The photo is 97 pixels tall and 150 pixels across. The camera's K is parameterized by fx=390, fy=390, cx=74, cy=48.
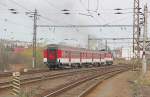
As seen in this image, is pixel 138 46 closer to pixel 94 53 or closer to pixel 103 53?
pixel 94 53

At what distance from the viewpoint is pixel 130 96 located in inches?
833

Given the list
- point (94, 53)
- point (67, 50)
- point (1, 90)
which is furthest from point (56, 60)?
point (1, 90)

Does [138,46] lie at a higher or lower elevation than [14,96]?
higher

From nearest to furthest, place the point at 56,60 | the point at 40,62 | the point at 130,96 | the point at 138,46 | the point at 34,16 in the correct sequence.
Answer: the point at 130,96 → the point at 138,46 → the point at 56,60 → the point at 34,16 → the point at 40,62

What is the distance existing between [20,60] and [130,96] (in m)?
51.0

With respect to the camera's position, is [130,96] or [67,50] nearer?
[130,96]

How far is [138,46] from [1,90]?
25256 millimetres

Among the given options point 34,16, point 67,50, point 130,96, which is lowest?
point 130,96

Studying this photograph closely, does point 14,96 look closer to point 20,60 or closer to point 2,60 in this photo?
point 2,60

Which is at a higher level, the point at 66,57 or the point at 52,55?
the point at 52,55

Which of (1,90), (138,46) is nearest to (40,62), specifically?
(138,46)

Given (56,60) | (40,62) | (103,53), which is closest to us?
(56,60)

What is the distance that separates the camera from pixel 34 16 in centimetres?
5638

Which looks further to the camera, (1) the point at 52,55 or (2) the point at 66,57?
(2) the point at 66,57
